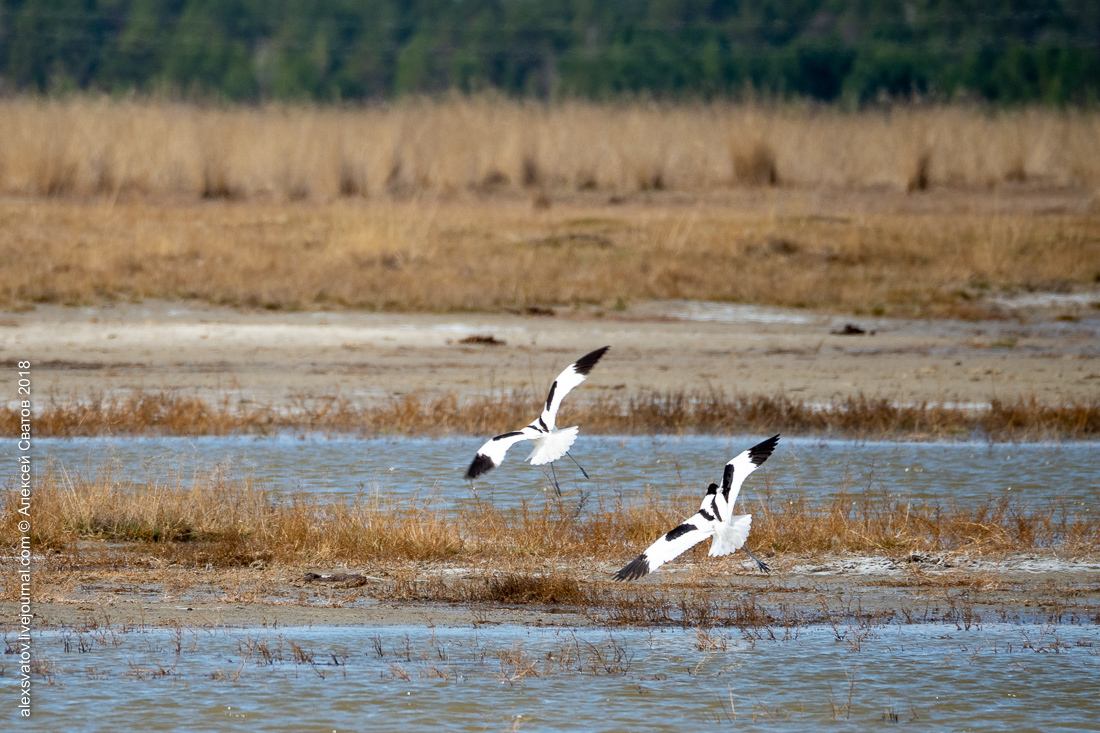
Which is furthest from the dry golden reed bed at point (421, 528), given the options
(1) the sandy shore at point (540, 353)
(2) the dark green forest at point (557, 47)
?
(2) the dark green forest at point (557, 47)

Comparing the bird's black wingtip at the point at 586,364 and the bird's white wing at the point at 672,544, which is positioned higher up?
the bird's black wingtip at the point at 586,364

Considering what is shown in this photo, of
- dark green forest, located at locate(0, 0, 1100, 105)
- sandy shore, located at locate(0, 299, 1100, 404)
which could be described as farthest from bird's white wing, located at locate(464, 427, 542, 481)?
dark green forest, located at locate(0, 0, 1100, 105)

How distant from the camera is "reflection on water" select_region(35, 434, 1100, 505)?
10047mm

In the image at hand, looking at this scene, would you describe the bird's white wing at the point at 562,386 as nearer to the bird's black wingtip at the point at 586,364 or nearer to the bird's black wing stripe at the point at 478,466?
the bird's black wingtip at the point at 586,364

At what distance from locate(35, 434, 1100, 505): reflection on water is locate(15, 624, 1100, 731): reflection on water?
276 centimetres

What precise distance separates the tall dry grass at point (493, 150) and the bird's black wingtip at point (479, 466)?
56.4 feet

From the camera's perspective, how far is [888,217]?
914 inches

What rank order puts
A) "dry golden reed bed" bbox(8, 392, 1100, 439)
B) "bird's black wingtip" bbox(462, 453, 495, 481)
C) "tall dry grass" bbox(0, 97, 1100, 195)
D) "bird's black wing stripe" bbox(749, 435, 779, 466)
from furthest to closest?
"tall dry grass" bbox(0, 97, 1100, 195) → "dry golden reed bed" bbox(8, 392, 1100, 439) → "bird's black wingtip" bbox(462, 453, 495, 481) → "bird's black wing stripe" bbox(749, 435, 779, 466)

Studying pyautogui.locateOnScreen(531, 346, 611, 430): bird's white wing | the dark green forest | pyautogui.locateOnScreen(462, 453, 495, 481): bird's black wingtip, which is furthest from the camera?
the dark green forest

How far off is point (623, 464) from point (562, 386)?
2.94m

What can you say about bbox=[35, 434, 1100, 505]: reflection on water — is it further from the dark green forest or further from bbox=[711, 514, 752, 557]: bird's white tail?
the dark green forest

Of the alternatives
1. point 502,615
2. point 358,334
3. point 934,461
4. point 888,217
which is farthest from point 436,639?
point 888,217

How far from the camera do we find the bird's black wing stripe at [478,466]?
765 cm

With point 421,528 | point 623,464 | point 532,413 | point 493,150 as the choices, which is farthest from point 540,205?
point 421,528
